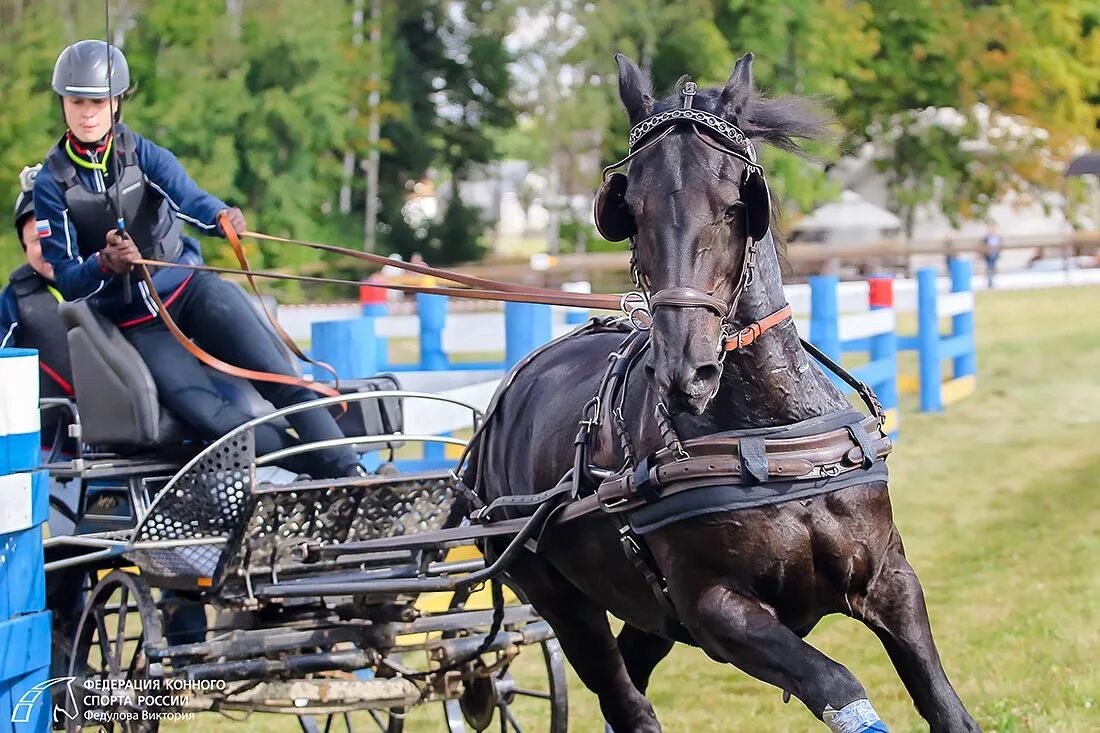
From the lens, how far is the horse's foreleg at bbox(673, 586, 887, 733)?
10.9 ft

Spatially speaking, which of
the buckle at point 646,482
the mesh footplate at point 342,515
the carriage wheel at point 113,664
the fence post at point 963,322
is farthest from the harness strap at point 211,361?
the fence post at point 963,322

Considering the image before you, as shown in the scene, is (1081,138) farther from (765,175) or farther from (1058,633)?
(765,175)

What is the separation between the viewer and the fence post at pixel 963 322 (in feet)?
52.9

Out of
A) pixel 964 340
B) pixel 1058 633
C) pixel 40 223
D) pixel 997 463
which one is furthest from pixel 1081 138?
pixel 40 223

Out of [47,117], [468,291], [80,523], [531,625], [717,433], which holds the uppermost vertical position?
[47,117]

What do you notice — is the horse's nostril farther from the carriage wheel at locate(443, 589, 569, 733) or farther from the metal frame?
the carriage wheel at locate(443, 589, 569, 733)

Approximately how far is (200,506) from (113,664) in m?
0.59

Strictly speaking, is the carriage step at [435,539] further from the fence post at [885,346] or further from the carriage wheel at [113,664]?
the fence post at [885,346]

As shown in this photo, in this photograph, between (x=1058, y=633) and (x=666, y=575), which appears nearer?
(x=666, y=575)

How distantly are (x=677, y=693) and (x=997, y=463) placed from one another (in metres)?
6.60

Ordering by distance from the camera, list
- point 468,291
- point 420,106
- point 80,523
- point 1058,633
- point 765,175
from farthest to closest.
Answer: point 420,106
point 1058,633
point 80,523
point 468,291
point 765,175

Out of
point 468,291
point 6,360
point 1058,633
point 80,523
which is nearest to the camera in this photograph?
point 6,360

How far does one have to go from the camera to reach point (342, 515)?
5.06 m

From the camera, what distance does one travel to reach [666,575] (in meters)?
3.72
